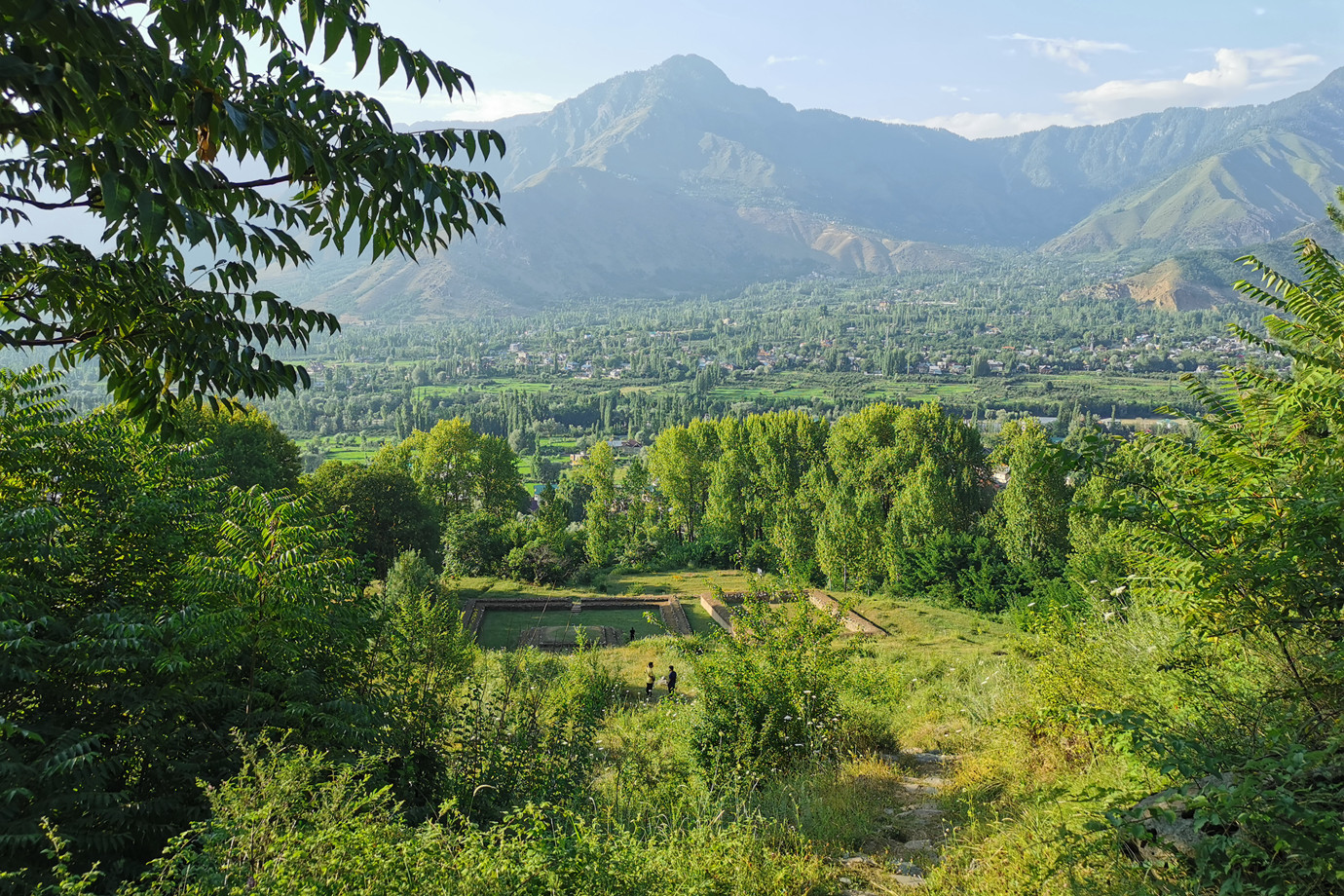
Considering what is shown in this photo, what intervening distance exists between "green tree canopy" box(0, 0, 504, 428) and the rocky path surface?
565cm

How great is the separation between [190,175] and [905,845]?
7299 mm

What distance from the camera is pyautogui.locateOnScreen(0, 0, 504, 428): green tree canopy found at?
2.42 meters

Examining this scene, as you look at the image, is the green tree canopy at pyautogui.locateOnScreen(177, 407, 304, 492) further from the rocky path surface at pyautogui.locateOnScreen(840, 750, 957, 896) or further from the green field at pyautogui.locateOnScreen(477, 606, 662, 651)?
the rocky path surface at pyautogui.locateOnScreen(840, 750, 957, 896)

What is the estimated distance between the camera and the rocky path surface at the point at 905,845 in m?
5.63

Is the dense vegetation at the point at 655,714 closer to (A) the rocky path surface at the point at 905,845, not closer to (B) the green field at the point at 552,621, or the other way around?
(A) the rocky path surface at the point at 905,845

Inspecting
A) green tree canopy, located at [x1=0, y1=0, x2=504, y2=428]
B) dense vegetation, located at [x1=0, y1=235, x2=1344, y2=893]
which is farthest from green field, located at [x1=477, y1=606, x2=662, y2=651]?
green tree canopy, located at [x1=0, y1=0, x2=504, y2=428]

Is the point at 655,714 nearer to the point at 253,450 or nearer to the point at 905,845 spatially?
the point at 905,845

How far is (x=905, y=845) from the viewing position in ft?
21.5

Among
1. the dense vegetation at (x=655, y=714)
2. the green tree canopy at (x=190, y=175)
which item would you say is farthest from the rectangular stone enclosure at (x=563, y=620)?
the green tree canopy at (x=190, y=175)

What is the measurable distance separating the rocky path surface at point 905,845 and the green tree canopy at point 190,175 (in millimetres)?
5648

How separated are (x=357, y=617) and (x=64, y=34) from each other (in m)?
6.51

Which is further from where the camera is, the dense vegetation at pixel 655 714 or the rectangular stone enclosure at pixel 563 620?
the rectangular stone enclosure at pixel 563 620

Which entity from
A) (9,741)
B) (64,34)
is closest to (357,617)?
(9,741)

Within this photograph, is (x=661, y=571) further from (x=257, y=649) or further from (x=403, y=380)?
(x=403, y=380)
